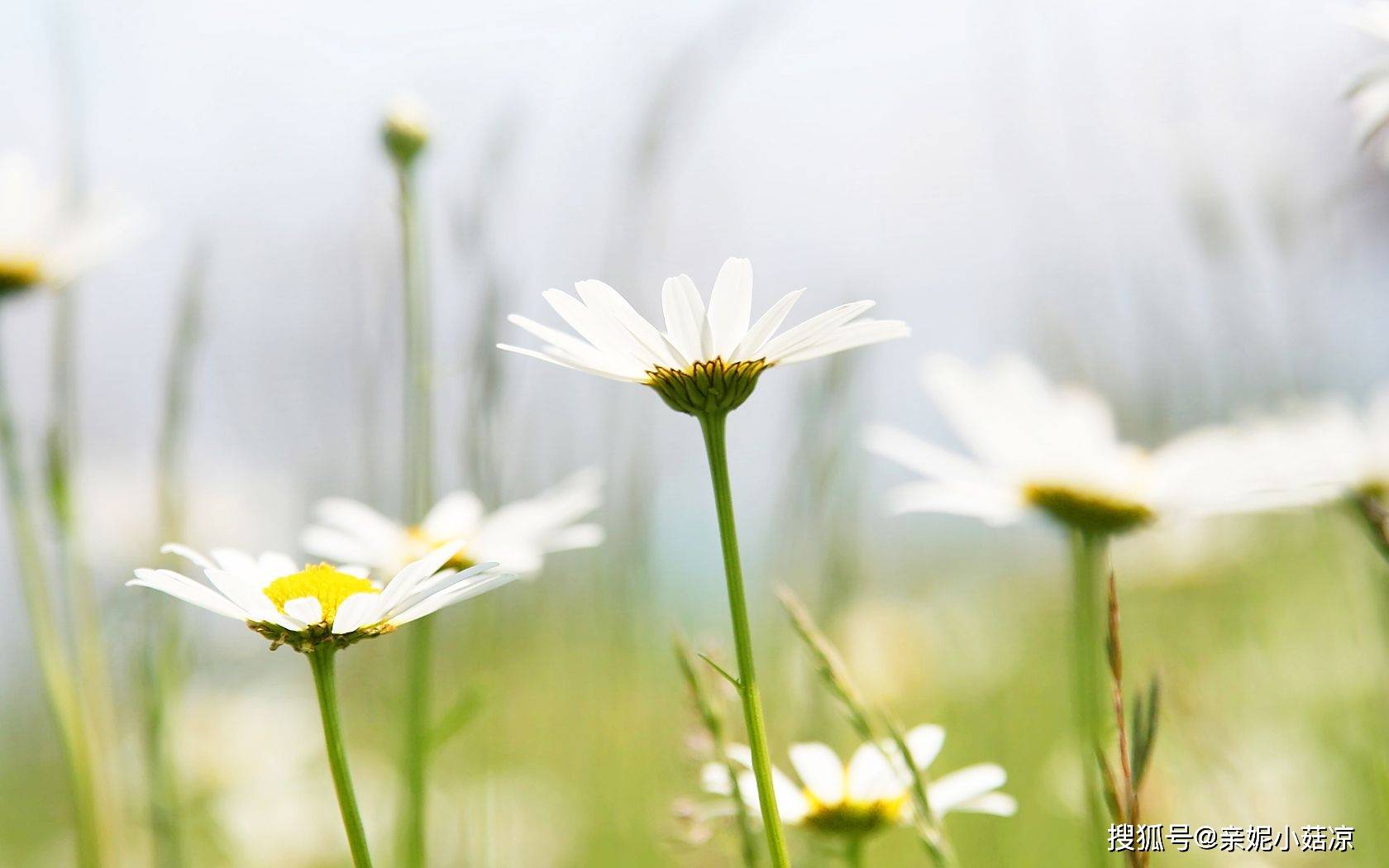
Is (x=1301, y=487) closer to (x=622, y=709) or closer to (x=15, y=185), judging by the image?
(x=622, y=709)

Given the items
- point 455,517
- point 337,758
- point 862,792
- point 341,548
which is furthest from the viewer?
point 455,517

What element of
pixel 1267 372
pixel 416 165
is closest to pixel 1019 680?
pixel 1267 372

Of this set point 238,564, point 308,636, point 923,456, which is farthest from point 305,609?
point 923,456

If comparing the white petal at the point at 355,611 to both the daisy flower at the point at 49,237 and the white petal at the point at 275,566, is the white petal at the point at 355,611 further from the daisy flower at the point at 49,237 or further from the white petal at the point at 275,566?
the daisy flower at the point at 49,237

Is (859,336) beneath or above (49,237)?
beneath

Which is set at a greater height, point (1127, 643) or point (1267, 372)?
point (1267, 372)

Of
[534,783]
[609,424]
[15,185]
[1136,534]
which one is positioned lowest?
[534,783]

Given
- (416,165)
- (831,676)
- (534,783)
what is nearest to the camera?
(831,676)

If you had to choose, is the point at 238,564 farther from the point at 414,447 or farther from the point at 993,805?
the point at 993,805

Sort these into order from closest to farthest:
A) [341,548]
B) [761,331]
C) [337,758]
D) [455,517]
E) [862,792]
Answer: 1. [337,758]
2. [761,331]
3. [862,792]
4. [341,548]
5. [455,517]
